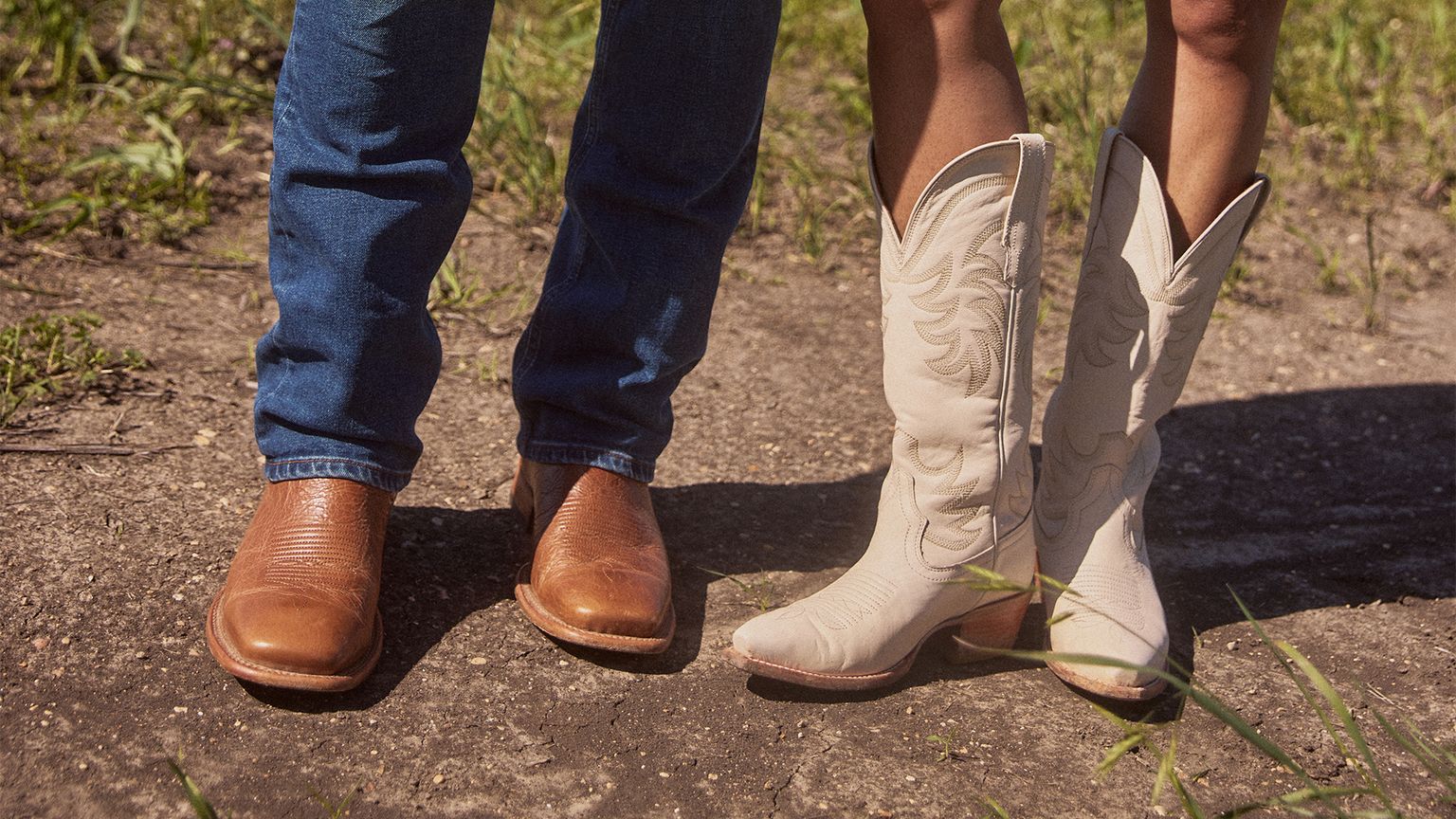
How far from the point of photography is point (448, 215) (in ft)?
4.74

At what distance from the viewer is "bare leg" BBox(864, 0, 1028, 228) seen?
4.39 ft

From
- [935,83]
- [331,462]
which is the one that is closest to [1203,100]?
[935,83]

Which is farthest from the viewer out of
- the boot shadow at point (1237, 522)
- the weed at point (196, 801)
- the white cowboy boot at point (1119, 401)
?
the boot shadow at point (1237, 522)

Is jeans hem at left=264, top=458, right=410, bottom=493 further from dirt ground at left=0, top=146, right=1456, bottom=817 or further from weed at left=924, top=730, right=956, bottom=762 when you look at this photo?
weed at left=924, top=730, right=956, bottom=762

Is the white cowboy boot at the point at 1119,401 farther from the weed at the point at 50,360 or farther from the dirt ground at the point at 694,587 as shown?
the weed at the point at 50,360

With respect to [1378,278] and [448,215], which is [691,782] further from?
[1378,278]

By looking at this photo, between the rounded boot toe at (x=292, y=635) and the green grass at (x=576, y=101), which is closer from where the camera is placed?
the rounded boot toe at (x=292, y=635)

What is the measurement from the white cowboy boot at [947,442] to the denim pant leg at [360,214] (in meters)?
0.48

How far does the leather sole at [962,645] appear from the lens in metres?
1.48

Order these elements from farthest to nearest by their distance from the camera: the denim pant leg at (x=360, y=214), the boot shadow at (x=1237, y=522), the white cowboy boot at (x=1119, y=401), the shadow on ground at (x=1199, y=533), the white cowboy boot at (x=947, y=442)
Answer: the boot shadow at (x=1237, y=522)
the shadow on ground at (x=1199, y=533)
the white cowboy boot at (x=1119, y=401)
the white cowboy boot at (x=947, y=442)
the denim pant leg at (x=360, y=214)

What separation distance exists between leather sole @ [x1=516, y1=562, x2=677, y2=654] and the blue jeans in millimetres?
192

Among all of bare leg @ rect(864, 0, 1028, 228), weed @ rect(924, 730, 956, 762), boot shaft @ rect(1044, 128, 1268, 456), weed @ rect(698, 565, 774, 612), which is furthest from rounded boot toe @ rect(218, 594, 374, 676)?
boot shaft @ rect(1044, 128, 1268, 456)

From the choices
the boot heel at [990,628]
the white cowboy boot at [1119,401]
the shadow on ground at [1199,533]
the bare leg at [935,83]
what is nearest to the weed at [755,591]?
the shadow on ground at [1199,533]

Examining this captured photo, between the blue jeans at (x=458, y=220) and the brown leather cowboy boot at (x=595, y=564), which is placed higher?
the blue jeans at (x=458, y=220)
